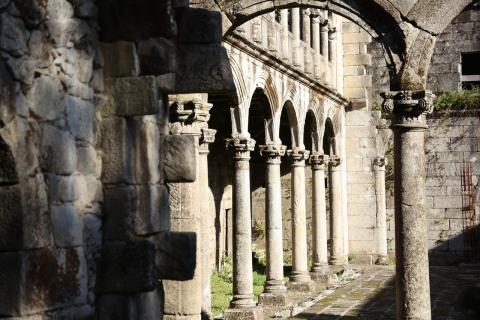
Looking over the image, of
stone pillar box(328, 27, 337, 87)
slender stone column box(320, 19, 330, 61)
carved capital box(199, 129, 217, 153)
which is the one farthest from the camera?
stone pillar box(328, 27, 337, 87)

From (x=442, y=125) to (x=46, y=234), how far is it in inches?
776

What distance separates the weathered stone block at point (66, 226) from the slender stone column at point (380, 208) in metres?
18.2

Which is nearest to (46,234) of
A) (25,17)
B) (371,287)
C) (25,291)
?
(25,291)

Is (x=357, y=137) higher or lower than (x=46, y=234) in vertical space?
higher

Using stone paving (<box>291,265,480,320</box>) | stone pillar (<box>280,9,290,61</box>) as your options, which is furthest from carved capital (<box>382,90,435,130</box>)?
stone pillar (<box>280,9,290,61</box>)

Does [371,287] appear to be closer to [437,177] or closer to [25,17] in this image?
[437,177]

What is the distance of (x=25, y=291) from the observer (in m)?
3.44

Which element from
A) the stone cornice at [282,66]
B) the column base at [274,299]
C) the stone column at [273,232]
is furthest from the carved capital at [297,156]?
the column base at [274,299]

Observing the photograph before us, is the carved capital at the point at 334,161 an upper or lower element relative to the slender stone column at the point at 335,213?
upper

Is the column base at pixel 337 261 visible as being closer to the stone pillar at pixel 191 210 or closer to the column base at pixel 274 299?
the column base at pixel 274 299

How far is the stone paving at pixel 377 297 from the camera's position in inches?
512

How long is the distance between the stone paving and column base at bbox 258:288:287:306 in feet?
1.83

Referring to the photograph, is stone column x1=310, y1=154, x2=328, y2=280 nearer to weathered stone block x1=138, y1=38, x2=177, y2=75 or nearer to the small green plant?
the small green plant

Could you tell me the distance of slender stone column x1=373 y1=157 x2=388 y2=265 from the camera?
21484mm
